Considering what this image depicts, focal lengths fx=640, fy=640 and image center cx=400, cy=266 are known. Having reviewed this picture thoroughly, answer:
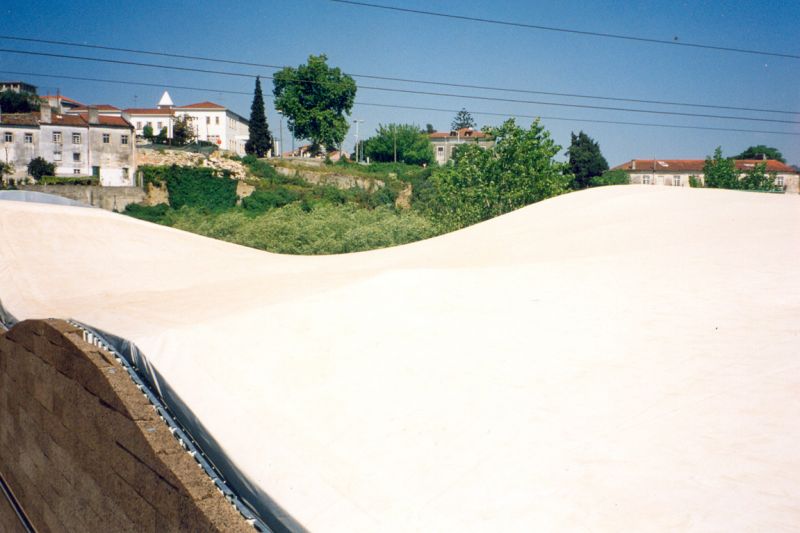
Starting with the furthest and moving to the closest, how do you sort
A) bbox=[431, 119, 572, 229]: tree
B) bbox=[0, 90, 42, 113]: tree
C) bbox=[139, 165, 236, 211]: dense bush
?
1. bbox=[0, 90, 42, 113]: tree
2. bbox=[139, 165, 236, 211]: dense bush
3. bbox=[431, 119, 572, 229]: tree

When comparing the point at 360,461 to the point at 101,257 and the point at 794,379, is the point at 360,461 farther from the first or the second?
the point at 101,257

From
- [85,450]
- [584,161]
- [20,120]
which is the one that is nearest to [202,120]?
[20,120]

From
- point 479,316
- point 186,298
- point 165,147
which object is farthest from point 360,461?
point 165,147

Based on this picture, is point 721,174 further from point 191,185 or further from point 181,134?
point 181,134

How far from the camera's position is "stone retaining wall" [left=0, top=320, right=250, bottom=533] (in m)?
3.68

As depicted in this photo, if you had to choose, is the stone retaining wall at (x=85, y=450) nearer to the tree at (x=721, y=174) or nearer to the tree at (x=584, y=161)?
the tree at (x=721, y=174)

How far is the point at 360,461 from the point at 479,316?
171cm

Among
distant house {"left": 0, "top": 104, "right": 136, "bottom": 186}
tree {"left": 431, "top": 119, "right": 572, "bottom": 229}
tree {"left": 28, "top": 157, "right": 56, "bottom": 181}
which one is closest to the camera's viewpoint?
tree {"left": 431, "top": 119, "right": 572, "bottom": 229}

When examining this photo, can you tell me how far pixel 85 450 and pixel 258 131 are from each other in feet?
194

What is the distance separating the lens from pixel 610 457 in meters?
3.07

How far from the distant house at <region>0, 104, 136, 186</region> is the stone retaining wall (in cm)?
4423

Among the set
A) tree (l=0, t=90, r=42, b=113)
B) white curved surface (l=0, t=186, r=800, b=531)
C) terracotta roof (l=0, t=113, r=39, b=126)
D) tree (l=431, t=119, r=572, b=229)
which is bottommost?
white curved surface (l=0, t=186, r=800, b=531)

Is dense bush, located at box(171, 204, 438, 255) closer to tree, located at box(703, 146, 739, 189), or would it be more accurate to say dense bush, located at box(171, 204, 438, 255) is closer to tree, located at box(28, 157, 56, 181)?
tree, located at box(28, 157, 56, 181)

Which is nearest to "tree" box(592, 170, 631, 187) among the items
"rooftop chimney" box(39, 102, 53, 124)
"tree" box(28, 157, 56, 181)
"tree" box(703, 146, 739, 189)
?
"tree" box(703, 146, 739, 189)
